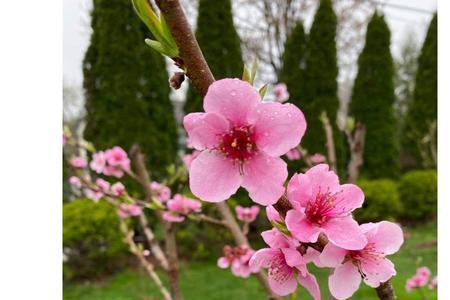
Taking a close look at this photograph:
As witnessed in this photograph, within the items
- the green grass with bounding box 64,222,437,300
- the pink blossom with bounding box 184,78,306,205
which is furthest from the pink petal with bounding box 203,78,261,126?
the green grass with bounding box 64,222,437,300

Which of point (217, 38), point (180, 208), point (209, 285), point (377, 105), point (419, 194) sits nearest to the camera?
point (180, 208)

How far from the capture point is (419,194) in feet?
13.7

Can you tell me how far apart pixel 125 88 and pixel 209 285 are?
1.57 metres

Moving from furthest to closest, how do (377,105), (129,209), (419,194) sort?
(377,105)
(419,194)
(129,209)

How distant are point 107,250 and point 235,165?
10.3 ft

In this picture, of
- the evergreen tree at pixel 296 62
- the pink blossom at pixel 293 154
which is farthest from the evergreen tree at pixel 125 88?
the pink blossom at pixel 293 154

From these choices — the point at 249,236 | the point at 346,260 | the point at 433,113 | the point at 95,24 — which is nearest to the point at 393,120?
the point at 433,113

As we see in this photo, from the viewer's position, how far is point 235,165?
1.01 ft

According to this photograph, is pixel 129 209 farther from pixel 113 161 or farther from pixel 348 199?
pixel 348 199

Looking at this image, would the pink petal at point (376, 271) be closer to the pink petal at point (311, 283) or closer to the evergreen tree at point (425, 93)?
the pink petal at point (311, 283)

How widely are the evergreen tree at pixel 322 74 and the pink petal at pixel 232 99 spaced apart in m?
3.86

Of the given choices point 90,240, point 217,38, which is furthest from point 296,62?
point 90,240
